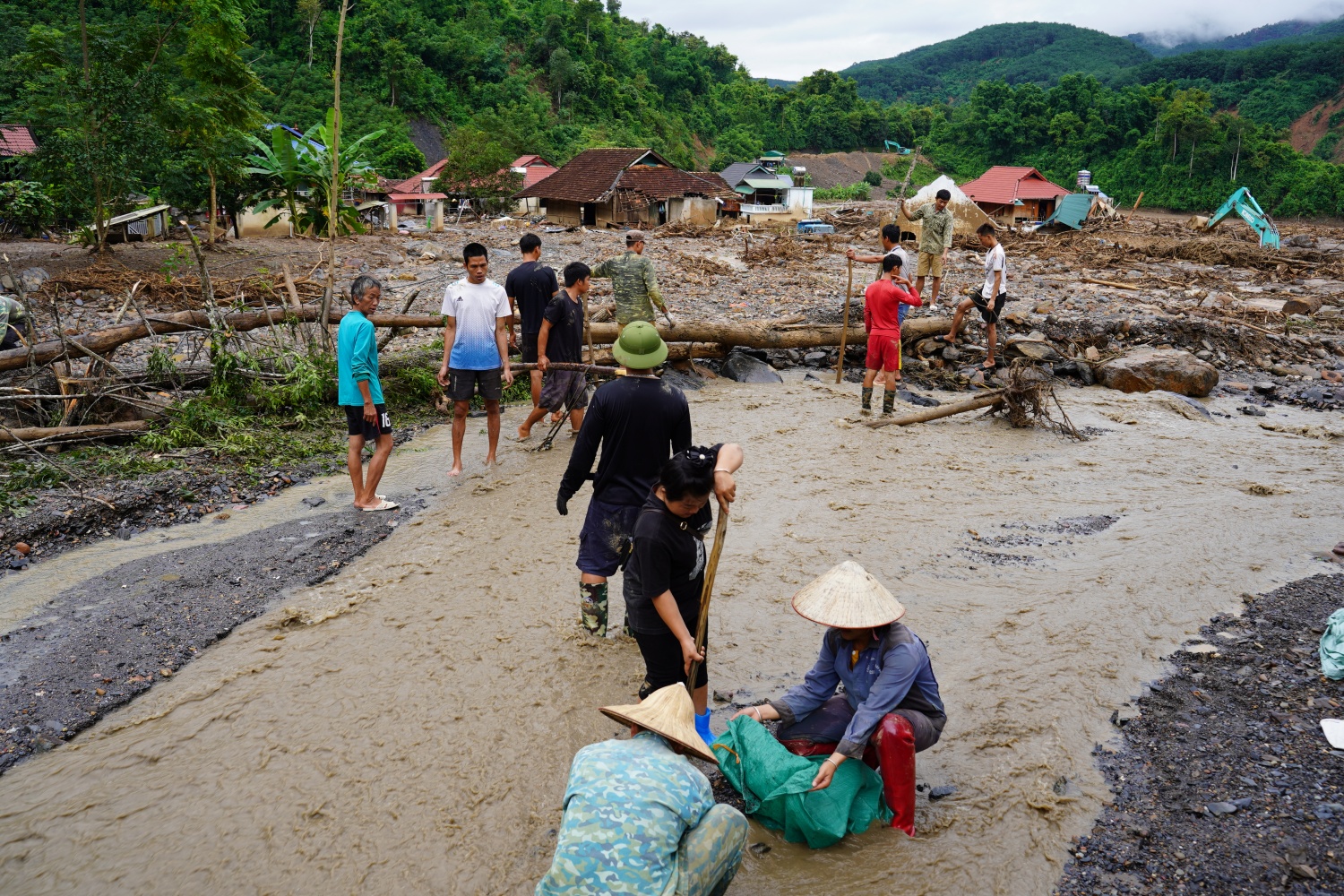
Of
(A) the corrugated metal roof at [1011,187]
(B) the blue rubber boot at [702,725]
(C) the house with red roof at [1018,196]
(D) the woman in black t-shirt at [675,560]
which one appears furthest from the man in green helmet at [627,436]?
(A) the corrugated metal roof at [1011,187]

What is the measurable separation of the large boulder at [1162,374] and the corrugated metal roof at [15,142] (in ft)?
96.5

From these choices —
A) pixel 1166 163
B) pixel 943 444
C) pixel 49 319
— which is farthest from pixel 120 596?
pixel 1166 163

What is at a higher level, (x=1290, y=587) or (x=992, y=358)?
(x=992, y=358)

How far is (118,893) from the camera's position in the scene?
2.82 m

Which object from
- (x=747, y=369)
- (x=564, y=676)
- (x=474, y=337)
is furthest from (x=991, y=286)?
(x=564, y=676)

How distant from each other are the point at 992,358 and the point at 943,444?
3073 mm

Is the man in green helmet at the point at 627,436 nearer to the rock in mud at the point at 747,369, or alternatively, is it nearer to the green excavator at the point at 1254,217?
the rock in mud at the point at 747,369

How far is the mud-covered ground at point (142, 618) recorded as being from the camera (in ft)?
12.2

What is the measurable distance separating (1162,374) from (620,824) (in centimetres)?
1005

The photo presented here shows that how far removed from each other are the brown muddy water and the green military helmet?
62.7 inches

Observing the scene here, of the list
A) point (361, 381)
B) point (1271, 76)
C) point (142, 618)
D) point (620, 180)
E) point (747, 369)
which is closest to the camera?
point (142, 618)

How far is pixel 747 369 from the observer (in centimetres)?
1041

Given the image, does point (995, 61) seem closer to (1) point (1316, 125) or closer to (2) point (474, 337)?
(1) point (1316, 125)

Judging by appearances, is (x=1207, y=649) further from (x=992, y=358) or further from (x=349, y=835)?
(x=992, y=358)
